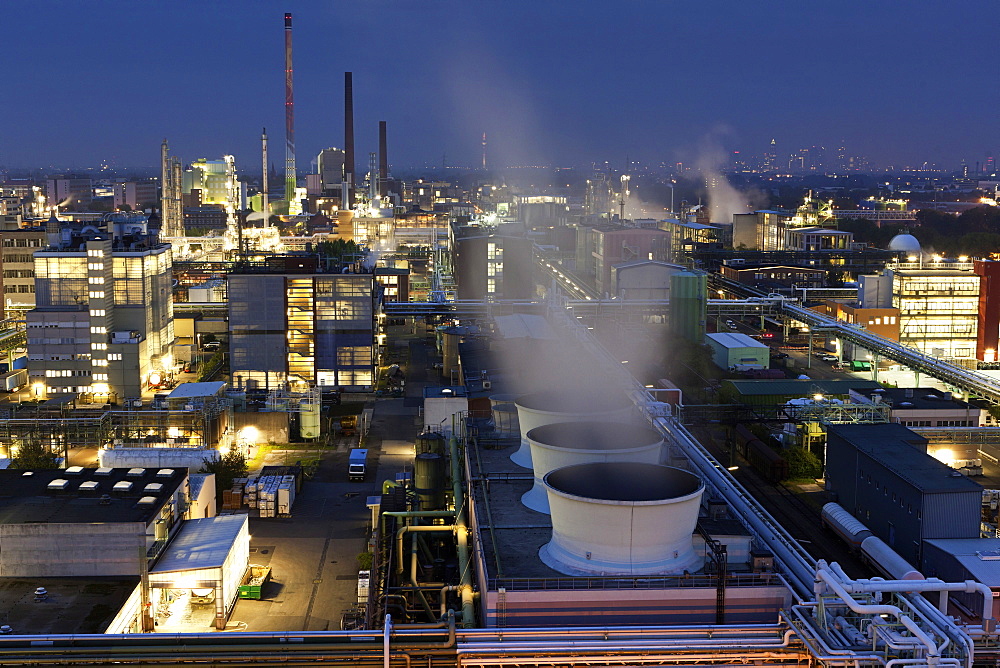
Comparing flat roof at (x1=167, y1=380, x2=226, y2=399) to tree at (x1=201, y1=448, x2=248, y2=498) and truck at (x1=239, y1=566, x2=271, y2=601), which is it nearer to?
tree at (x1=201, y1=448, x2=248, y2=498)

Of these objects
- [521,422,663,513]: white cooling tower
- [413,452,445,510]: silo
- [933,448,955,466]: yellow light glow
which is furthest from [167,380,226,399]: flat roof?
[933,448,955,466]: yellow light glow

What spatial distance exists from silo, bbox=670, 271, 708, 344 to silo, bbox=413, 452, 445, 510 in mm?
13350

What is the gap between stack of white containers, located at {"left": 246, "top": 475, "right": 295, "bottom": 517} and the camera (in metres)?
11.8

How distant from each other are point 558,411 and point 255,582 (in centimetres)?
320

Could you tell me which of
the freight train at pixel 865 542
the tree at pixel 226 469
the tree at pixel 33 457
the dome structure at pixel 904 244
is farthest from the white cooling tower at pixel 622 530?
the dome structure at pixel 904 244

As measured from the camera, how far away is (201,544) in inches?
371

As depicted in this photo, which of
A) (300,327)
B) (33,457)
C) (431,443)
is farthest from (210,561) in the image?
(300,327)

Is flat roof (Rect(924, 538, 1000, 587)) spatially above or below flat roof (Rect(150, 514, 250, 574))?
below

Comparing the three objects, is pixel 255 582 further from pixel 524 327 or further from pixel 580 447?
pixel 524 327

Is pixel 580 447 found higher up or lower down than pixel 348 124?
lower down

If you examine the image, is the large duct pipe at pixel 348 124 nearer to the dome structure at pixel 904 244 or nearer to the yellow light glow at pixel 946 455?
the dome structure at pixel 904 244

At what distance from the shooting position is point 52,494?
9625 mm

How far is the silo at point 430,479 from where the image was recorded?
952 cm

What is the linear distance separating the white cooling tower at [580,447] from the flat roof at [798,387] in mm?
8293
